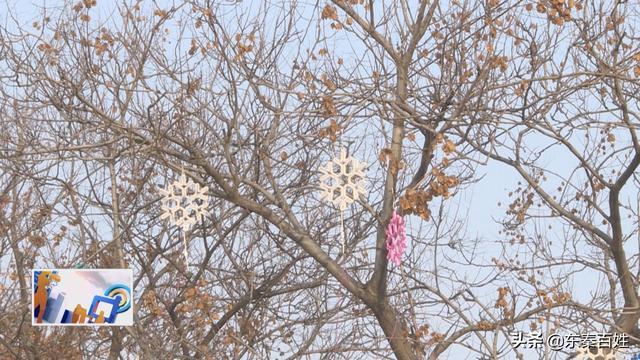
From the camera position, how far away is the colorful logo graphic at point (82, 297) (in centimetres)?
721

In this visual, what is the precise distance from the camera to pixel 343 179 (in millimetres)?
6098

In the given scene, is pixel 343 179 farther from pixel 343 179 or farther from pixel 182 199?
pixel 182 199

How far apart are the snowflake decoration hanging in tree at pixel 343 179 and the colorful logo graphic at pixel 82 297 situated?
184 centimetres

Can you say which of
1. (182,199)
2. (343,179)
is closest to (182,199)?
(182,199)

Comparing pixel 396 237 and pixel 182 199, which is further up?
pixel 182 199

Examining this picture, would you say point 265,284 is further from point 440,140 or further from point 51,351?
point 440,140

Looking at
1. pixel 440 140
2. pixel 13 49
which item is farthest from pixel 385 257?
pixel 13 49

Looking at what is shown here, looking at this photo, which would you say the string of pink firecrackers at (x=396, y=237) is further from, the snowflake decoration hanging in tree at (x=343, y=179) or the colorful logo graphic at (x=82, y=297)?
the colorful logo graphic at (x=82, y=297)

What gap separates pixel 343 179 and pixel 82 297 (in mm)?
2304

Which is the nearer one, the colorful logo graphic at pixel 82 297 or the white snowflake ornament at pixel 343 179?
the white snowflake ornament at pixel 343 179

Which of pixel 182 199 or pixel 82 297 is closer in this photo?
pixel 182 199

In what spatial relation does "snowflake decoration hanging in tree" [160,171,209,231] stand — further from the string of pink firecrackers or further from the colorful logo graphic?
the string of pink firecrackers

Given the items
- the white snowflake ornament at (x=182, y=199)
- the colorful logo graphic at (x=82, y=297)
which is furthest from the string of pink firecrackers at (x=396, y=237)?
the colorful logo graphic at (x=82, y=297)

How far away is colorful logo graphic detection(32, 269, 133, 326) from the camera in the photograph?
7.21m
